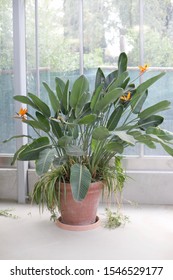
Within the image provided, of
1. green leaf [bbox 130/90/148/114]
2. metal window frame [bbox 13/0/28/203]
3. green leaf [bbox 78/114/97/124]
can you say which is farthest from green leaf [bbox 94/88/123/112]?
metal window frame [bbox 13/0/28/203]

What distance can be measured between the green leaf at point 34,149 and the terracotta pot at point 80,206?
1.14 feet

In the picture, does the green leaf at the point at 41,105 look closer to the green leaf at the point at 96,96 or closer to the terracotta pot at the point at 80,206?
the green leaf at the point at 96,96

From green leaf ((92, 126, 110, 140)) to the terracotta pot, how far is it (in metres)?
0.44

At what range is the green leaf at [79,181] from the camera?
8.58 ft

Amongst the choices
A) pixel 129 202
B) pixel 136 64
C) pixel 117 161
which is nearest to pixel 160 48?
pixel 136 64

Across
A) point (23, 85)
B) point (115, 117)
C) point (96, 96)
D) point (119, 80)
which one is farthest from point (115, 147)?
point (23, 85)

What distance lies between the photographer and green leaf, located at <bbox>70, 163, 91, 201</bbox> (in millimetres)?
2615

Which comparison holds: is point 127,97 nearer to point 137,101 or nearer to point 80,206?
point 137,101

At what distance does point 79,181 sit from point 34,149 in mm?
454

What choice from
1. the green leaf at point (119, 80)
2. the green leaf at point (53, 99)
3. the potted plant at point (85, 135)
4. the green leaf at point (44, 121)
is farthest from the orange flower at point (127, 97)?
the green leaf at point (44, 121)

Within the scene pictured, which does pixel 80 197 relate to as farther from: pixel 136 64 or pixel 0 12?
pixel 0 12

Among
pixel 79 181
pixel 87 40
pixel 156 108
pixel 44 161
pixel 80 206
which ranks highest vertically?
pixel 87 40

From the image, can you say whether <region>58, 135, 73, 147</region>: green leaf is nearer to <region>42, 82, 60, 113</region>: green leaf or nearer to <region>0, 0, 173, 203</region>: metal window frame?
<region>42, 82, 60, 113</region>: green leaf

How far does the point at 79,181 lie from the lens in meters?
2.68
